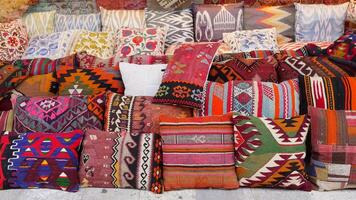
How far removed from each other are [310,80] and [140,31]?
60.5 inches

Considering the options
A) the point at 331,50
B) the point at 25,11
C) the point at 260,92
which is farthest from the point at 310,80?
the point at 25,11

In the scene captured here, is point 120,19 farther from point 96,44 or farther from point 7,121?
point 7,121

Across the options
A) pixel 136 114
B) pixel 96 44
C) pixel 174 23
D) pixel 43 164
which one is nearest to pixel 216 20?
pixel 174 23

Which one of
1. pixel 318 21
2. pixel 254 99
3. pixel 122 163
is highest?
pixel 318 21

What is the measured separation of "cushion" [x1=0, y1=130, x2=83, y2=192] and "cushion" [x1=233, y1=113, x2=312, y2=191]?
71 cm

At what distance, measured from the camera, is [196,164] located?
5.81 feet

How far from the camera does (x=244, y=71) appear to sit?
2109 mm

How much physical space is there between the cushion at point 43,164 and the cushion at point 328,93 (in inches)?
41.5

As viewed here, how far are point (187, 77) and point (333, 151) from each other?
73 cm

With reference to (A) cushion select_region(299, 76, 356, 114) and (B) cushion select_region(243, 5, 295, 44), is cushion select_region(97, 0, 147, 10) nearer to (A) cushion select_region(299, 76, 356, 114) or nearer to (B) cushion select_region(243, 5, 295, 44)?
(B) cushion select_region(243, 5, 295, 44)

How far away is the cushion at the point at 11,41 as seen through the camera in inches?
128

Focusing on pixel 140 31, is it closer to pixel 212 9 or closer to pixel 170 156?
pixel 212 9

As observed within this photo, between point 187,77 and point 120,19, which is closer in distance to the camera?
point 187,77

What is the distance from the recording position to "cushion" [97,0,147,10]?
349 cm
